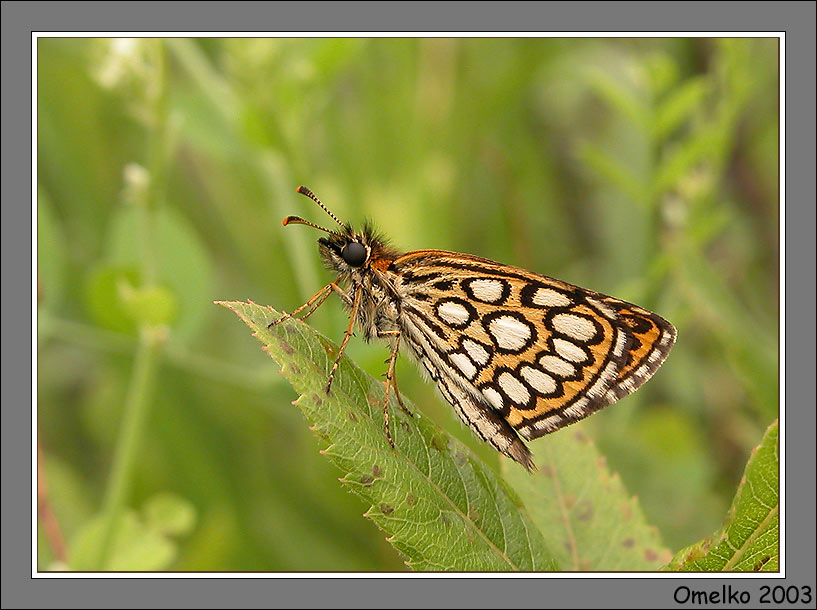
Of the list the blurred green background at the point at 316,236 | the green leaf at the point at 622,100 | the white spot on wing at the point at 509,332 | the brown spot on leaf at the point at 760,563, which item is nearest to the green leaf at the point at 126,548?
the blurred green background at the point at 316,236

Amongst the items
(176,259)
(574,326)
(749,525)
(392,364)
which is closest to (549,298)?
(574,326)

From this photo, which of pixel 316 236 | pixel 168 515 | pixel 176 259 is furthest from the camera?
pixel 316 236

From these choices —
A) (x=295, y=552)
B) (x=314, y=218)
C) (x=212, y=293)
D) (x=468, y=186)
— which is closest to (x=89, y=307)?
(x=212, y=293)

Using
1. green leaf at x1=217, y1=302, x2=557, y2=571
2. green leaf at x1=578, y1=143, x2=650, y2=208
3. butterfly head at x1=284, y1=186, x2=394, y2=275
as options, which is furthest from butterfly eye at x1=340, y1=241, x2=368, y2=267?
green leaf at x1=578, y1=143, x2=650, y2=208

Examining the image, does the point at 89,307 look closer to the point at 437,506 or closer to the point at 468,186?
the point at 437,506

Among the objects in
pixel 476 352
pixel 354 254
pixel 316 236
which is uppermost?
pixel 316 236

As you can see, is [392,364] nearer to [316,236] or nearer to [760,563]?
[760,563]
